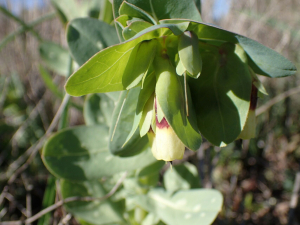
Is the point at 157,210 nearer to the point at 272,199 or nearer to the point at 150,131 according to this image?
the point at 150,131

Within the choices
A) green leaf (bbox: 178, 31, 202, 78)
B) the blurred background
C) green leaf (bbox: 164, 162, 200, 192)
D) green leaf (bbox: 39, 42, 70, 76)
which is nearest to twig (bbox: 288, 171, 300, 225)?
the blurred background

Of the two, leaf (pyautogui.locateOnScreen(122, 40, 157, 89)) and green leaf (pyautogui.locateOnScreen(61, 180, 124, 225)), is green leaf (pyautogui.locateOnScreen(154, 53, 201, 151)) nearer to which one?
leaf (pyautogui.locateOnScreen(122, 40, 157, 89))

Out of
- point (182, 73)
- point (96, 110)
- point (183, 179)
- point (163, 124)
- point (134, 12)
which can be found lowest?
Result: point (183, 179)

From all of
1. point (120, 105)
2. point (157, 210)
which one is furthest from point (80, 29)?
point (157, 210)

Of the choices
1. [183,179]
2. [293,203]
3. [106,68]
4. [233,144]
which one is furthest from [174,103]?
[233,144]

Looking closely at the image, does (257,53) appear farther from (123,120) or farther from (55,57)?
(55,57)

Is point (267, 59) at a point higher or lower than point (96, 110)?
higher
